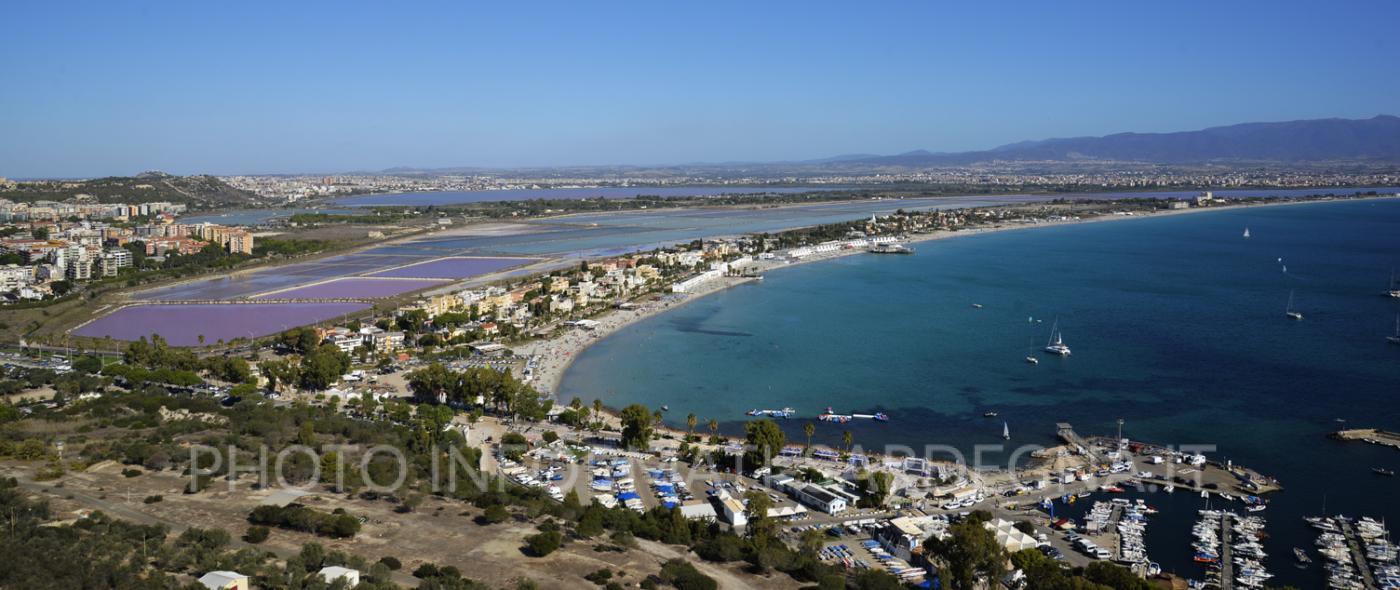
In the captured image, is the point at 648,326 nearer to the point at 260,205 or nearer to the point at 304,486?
the point at 304,486

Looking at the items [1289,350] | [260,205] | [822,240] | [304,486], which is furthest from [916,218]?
[260,205]

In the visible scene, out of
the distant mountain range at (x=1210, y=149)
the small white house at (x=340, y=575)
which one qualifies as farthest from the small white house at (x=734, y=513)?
the distant mountain range at (x=1210, y=149)

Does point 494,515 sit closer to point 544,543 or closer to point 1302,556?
point 544,543

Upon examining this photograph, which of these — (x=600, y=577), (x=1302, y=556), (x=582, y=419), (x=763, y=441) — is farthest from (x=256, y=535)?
(x=1302, y=556)

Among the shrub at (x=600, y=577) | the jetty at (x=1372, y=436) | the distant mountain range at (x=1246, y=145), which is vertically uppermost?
the distant mountain range at (x=1246, y=145)

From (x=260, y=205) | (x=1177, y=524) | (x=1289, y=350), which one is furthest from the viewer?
(x=260, y=205)

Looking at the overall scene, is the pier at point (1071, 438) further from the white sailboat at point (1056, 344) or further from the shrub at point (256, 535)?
the shrub at point (256, 535)
